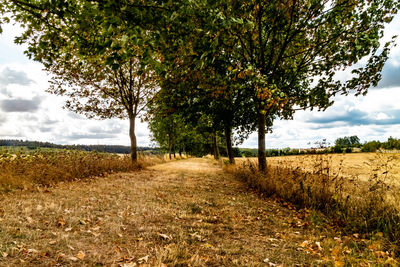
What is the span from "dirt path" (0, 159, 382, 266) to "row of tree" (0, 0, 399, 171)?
3.16m

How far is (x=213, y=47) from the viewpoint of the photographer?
177 inches

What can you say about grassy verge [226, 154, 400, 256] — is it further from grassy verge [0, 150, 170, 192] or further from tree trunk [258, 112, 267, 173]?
grassy verge [0, 150, 170, 192]

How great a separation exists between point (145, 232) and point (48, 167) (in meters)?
7.16

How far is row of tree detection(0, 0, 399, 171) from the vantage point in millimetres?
4391

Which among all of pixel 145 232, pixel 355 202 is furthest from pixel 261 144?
pixel 145 232

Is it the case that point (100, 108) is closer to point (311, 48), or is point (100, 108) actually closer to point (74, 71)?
point (74, 71)

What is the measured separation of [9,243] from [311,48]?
1193 centimetres

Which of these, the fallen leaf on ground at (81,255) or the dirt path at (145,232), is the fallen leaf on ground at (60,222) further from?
the fallen leaf on ground at (81,255)

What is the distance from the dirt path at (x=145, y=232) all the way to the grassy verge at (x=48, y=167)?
46.6 inches

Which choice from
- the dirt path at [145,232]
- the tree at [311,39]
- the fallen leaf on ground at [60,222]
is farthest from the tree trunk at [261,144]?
the fallen leaf on ground at [60,222]

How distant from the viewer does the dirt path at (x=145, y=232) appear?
11.0 feet

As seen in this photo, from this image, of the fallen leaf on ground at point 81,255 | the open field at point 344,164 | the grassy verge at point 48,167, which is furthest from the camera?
the grassy verge at point 48,167

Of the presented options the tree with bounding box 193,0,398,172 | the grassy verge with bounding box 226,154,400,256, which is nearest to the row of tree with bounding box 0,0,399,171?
the tree with bounding box 193,0,398,172

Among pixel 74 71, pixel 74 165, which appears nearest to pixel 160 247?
pixel 74 165
